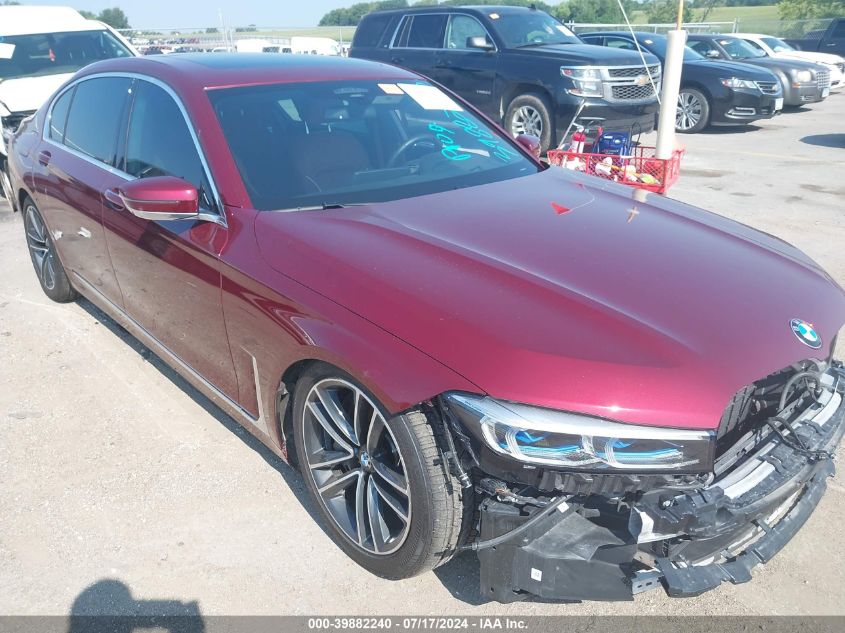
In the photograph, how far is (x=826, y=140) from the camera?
11.7 meters

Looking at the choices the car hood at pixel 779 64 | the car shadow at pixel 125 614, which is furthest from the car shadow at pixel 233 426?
the car hood at pixel 779 64

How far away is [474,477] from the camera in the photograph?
2.20m

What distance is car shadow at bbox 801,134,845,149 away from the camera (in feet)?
37.2

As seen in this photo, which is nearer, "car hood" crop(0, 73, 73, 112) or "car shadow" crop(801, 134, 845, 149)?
"car hood" crop(0, 73, 73, 112)

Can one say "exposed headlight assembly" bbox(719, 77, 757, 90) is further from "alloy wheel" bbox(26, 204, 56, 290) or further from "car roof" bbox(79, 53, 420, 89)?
"alloy wheel" bbox(26, 204, 56, 290)

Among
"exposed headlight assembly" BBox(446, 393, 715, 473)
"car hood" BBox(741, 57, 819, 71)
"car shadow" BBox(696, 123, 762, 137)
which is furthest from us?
"car hood" BBox(741, 57, 819, 71)

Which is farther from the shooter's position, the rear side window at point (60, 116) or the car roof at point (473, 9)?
the car roof at point (473, 9)

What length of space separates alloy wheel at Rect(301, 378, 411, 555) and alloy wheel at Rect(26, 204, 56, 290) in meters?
3.07

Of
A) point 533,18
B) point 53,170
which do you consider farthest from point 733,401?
point 533,18

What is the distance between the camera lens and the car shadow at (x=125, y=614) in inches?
97.1

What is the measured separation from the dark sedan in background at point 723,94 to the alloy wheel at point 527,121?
3.33 m

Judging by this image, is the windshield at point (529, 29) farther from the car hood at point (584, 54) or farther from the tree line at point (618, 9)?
the tree line at point (618, 9)

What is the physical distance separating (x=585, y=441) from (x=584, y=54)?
8.87m

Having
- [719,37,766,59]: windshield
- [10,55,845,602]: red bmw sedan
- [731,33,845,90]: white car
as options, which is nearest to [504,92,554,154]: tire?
[10,55,845,602]: red bmw sedan
